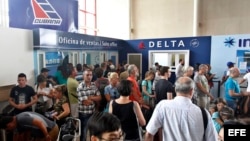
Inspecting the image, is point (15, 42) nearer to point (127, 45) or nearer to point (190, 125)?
point (190, 125)

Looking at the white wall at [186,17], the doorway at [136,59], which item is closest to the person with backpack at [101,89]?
the doorway at [136,59]

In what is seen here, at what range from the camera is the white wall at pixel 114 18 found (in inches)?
468

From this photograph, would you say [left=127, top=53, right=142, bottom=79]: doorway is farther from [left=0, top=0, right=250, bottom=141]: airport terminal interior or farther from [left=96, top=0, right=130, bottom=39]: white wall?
[left=96, top=0, right=130, bottom=39]: white wall

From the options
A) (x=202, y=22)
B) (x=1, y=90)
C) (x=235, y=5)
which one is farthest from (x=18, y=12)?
(x=235, y=5)

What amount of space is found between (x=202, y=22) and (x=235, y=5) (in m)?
1.49

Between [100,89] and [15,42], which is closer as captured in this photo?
[100,89]

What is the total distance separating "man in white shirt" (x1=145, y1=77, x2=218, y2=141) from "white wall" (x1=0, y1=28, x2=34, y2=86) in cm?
406

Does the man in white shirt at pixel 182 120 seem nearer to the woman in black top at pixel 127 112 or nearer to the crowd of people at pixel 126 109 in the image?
the crowd of people at pixel 126 109

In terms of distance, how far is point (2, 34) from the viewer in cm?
480

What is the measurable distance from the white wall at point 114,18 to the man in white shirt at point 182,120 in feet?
32.8

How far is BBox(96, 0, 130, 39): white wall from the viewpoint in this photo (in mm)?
11891

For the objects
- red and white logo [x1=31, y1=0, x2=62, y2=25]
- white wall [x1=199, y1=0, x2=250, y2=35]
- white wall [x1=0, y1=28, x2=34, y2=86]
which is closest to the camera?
white wall [x1=0, y1=28, x2=34, y2=86]

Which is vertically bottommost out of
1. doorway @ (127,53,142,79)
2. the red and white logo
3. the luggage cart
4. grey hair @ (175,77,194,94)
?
the luggage cart

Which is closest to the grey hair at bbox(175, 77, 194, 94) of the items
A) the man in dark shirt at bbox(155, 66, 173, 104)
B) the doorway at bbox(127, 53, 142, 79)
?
the man in dark shirt at bbox(155, 66, 173, 104)
